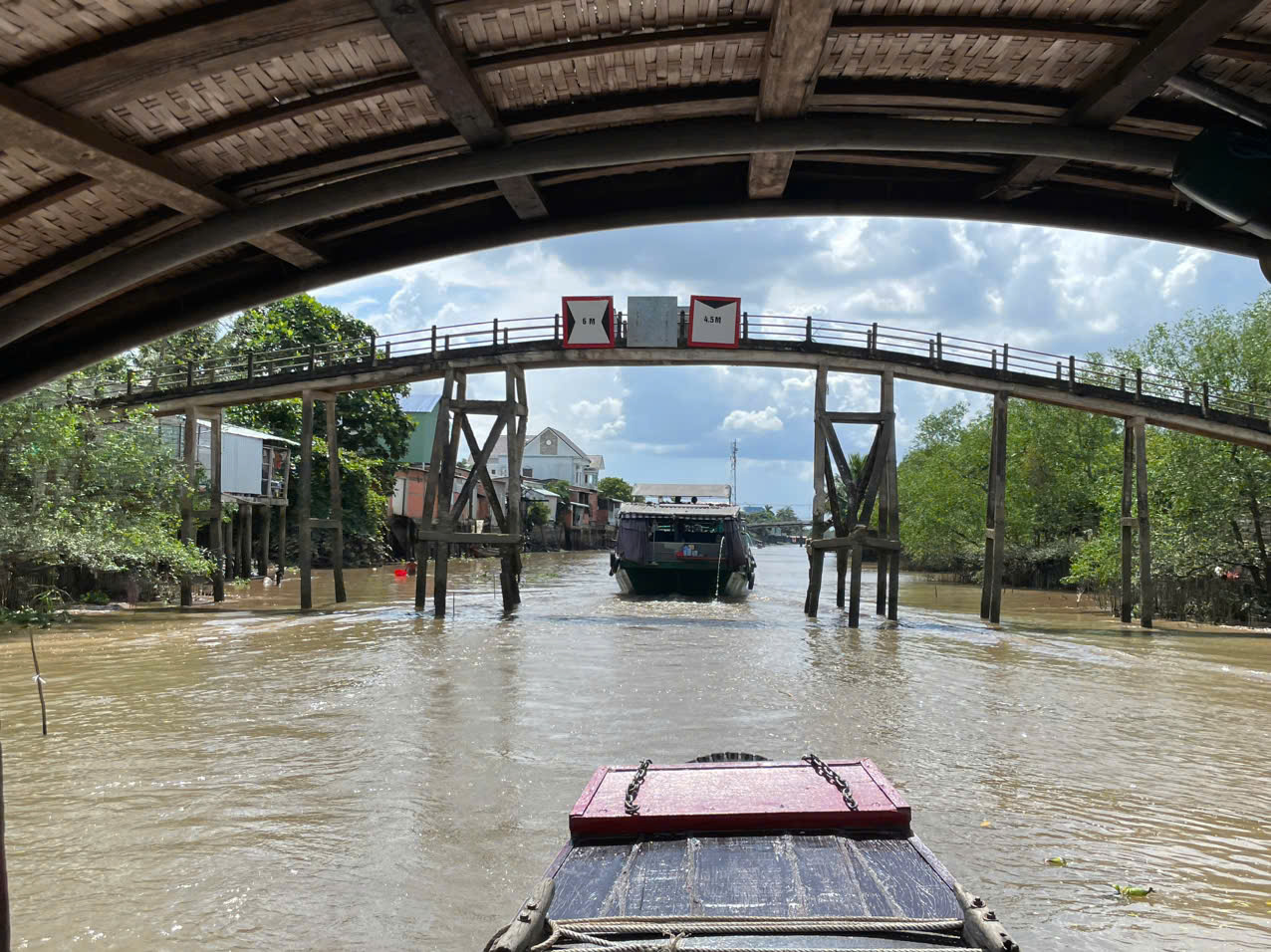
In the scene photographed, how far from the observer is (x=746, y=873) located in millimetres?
3752

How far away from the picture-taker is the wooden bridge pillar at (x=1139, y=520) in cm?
2091

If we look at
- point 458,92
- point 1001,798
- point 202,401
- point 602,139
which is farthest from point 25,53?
point 202,401

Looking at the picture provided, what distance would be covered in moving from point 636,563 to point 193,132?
24.8m

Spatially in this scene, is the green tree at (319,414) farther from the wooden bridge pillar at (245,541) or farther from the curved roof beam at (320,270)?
the curved roof beam at (320,270)

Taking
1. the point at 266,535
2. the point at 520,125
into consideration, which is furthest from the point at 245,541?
the point at 520,125

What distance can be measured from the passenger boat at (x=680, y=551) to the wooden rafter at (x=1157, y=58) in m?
24.2

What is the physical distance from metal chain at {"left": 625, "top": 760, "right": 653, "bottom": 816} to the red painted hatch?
0.08ft

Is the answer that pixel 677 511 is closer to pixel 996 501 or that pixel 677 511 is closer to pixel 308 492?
pixel 996 501

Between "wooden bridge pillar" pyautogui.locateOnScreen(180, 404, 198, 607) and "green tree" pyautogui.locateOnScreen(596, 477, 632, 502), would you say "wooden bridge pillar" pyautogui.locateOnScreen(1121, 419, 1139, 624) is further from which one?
"green tree" pyautogui.locateOnScreen(596, 477, 632, 502)

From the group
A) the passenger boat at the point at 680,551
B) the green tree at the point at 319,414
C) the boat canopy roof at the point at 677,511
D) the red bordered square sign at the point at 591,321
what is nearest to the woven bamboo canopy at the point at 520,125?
the red bordered square sign at the point at 591,321

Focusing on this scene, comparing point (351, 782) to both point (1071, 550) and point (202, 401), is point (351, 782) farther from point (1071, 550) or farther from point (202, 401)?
point (1071, 550)

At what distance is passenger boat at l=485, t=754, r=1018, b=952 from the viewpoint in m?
3.20

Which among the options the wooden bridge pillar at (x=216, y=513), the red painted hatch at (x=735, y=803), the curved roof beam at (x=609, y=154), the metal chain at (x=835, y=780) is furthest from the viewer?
the wooden bridge pillar at (x=216, y=513)

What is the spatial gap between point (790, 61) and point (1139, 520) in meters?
21.6
